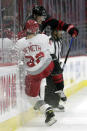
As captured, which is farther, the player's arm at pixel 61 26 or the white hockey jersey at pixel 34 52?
the player's arm at pixel 61 26

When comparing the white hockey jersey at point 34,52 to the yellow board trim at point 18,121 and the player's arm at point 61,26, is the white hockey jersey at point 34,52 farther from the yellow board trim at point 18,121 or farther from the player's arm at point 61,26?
the player's arm at point 61,26

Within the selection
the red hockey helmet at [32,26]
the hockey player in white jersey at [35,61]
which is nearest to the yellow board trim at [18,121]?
the hockey player in white jersey at [35,61]

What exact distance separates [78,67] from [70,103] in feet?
5.38

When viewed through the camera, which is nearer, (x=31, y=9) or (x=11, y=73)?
(x=11, y=73)

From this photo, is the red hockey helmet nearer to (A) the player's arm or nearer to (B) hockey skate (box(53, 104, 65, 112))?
(A) the player's arm

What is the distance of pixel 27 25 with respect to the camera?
3.77 meters

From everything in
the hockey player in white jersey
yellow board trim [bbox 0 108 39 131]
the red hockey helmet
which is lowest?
yellow board trim [bbox 0 108 39 131]

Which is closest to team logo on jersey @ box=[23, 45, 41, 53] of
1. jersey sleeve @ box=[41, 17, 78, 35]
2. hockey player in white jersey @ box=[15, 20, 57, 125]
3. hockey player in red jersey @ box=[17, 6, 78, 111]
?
hockey player in white jersey @ box=[15, 20, 57, 125]

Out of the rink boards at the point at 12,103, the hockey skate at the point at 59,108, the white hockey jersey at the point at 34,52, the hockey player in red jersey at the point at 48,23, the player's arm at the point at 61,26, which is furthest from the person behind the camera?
the hockey skate at the point at 59,108

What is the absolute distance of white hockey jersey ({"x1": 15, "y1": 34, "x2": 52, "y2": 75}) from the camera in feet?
12.1

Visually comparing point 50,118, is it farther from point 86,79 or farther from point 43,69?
point 86,79

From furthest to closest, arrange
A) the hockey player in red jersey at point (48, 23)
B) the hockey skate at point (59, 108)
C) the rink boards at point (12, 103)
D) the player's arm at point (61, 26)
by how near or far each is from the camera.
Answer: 1. the hockey skate at point (59, 108)
2. the player's arm at point (61, 26)
3. the hockey player in red jersey at point (48, 23)
4. the rink boards at point (12, 103)

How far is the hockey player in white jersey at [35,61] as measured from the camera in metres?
3.68

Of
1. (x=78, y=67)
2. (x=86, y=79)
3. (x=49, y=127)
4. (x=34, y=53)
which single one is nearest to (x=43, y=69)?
(x=34, y=53)
